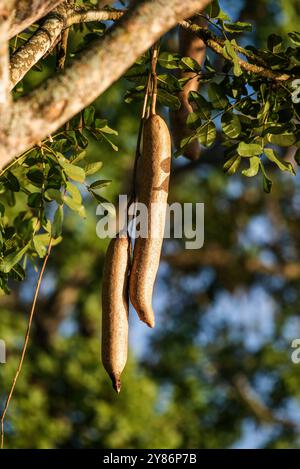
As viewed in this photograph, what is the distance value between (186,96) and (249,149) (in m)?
0.25

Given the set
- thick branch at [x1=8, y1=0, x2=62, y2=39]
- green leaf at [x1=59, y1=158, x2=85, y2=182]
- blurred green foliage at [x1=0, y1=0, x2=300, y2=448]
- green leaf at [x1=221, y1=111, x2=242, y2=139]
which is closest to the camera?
thick branch at [x1=8, y1=0, x2=62, y2=39]

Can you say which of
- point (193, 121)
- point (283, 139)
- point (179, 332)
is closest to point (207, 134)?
point (193, 121)

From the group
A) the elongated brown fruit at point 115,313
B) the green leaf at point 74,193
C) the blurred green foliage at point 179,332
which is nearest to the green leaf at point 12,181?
the green leaf at point 74,193

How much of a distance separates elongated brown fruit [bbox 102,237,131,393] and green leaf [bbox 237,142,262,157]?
324 mm

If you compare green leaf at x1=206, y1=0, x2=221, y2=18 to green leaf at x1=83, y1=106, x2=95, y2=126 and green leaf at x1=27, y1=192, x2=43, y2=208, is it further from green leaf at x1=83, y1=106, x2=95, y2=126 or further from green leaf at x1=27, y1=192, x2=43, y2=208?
green leaf at x1=27, y1=192, x2=43, y2=208

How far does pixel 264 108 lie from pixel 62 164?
1.33 ft

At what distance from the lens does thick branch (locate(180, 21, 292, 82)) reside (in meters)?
1.67

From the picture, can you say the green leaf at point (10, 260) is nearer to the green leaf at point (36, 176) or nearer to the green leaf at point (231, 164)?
the green leaf at point (36, 176)

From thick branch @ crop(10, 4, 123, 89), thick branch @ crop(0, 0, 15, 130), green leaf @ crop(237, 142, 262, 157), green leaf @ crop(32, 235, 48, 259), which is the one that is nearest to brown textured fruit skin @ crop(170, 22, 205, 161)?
green leaf @ crop(237, 142, 262, 157)

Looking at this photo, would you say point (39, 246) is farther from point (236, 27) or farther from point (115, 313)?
point (236, 27)

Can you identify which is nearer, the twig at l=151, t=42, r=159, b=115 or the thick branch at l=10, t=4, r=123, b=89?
the thick branch at l=10, t=4, r=123, b=89

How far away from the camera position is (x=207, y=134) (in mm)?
1729
